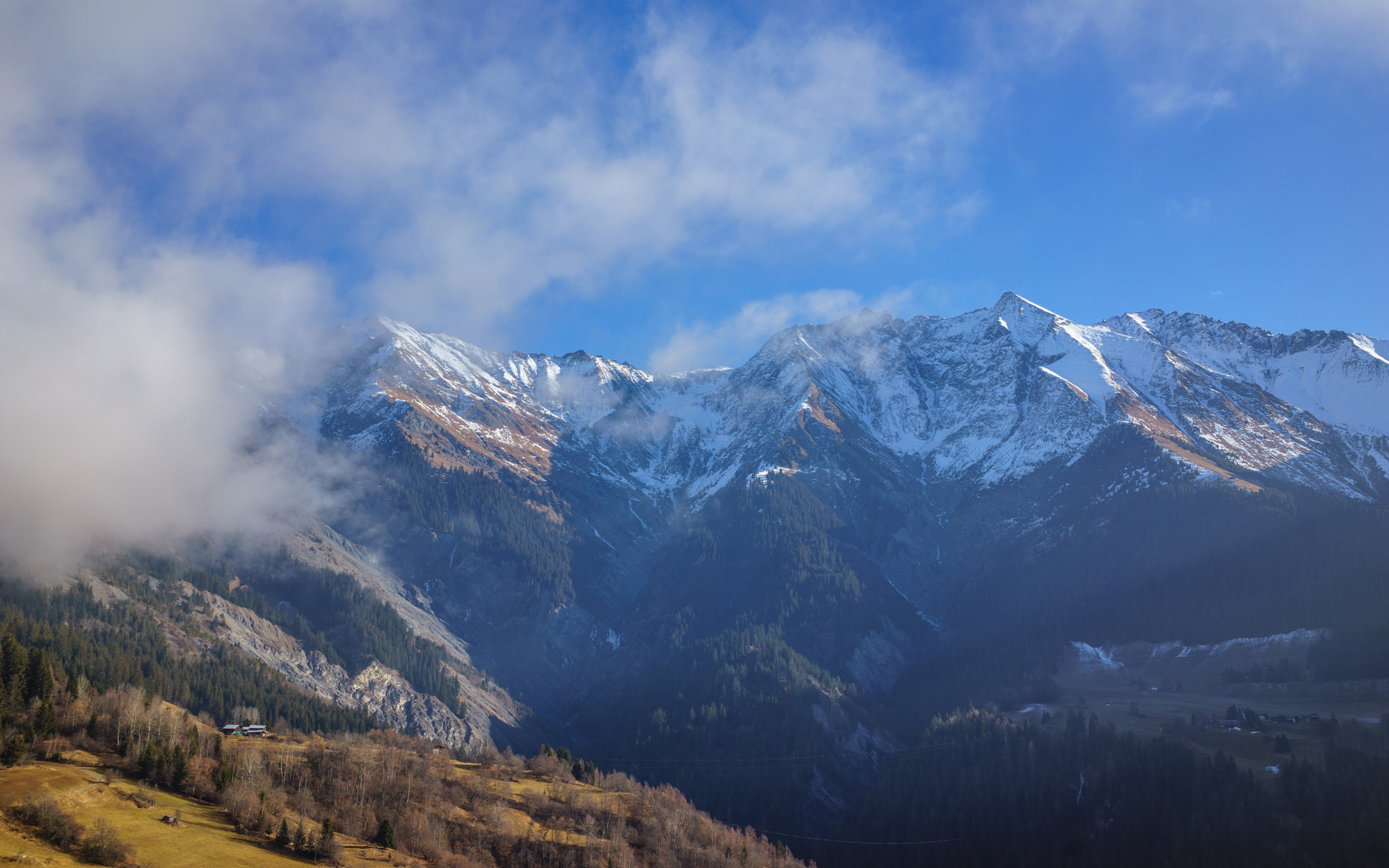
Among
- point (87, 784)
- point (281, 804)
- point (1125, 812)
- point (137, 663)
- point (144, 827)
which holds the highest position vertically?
point (137, 663)

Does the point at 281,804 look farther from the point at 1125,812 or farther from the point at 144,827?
the point at 1125,812

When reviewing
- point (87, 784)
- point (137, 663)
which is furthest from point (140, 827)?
A: point (137, 663)

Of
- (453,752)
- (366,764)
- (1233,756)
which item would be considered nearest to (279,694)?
(453,752)

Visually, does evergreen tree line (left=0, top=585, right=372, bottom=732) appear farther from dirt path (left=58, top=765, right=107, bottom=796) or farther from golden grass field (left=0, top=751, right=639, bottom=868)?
golden grass field (left=0, top=751, right=639, bottom=868)

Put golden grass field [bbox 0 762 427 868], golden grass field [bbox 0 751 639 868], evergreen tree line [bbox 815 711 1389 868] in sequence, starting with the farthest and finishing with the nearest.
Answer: evergreen tree line [bbox 815 711 1389 868]
golden grass field [bbox 0 762 427 868]
golden grass field [bbox 0 751 639 868]

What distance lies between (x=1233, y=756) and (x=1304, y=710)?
3591 cm

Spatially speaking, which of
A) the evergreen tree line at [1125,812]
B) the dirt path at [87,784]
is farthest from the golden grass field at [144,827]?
the evergreen tree line at [1125,812]

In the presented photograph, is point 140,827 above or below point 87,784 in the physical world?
below

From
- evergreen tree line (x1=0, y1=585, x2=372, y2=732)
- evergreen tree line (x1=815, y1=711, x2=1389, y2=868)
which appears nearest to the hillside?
evergreen tree line (x1=0, y1=585, x2=372, y2=732)

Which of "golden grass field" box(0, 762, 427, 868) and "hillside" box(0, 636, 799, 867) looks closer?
"golden grass field" box(0, 762, 427, 868)

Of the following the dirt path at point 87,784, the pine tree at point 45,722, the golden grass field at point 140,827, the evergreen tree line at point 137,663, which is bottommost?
the golden grass field at point 140,827

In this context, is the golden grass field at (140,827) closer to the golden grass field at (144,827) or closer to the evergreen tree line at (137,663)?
the golden grass field at (144,827)

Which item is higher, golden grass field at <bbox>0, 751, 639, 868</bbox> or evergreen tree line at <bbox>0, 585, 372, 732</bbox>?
evergreen tree line at <bbox>0, 585, 372, 732</bbox>

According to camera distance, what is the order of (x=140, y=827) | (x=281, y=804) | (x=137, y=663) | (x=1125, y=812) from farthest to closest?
(x=137, y=663), (x=1125, y=812), (x=281, y=804), (x=140, y=827)
